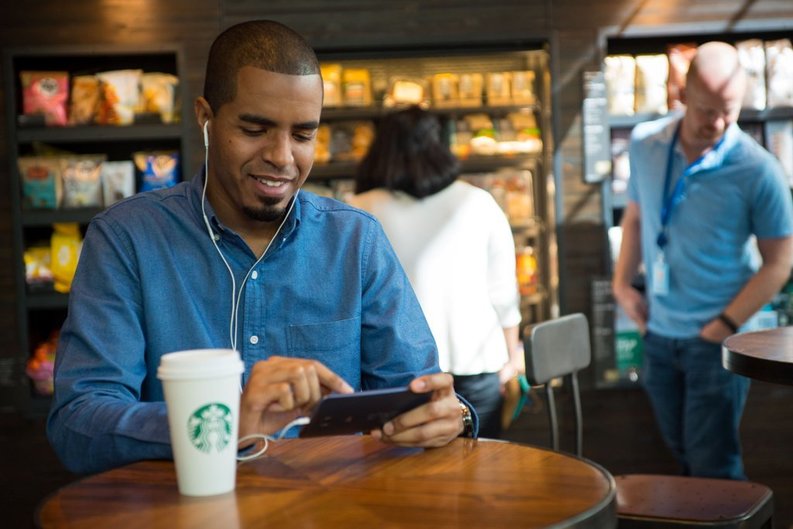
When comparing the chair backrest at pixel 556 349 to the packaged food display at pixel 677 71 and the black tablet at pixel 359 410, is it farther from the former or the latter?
the packaged food display at pixel 677 71

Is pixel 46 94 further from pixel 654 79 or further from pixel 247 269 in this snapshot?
pixel 247 269

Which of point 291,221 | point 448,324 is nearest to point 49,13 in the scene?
point 448,324

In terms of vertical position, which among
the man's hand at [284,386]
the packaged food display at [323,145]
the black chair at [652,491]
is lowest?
the black chair at [652,491]

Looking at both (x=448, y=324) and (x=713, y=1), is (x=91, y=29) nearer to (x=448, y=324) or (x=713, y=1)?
(x=448, y=324)

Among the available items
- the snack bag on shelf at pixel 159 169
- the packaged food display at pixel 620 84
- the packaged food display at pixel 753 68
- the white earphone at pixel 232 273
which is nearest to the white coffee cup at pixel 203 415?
the white earphone at pixel 232 273

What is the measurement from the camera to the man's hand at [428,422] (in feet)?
5.01

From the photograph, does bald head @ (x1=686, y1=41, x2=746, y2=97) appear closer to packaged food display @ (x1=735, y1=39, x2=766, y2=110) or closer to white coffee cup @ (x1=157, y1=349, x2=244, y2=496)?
packaged food display @ (x1=735, y1=39, x2=766, y2=110)

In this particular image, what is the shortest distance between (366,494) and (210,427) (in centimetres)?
21

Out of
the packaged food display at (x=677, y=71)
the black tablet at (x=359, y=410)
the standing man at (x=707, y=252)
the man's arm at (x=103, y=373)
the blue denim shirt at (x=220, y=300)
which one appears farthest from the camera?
the packaged food display at (x=677, y=71)

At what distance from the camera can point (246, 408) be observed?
4.71 feet

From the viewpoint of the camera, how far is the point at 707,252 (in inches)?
136

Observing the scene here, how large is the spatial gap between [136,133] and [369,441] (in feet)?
10.4

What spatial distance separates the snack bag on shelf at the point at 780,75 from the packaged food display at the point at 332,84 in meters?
1.88

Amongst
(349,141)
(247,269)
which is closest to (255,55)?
(247,269)
